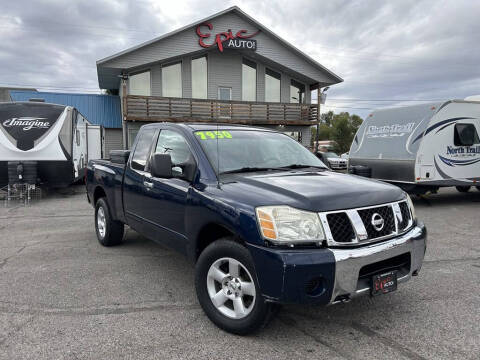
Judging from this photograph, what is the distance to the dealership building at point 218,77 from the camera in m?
18.6

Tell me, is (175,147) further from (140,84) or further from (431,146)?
(140,84)

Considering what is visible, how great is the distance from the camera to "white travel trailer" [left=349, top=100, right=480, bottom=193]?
9.35m

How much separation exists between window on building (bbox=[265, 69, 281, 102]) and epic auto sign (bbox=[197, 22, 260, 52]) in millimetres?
2296

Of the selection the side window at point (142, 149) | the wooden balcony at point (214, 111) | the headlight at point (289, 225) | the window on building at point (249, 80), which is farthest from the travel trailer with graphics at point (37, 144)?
the window on building at point (249, 80)

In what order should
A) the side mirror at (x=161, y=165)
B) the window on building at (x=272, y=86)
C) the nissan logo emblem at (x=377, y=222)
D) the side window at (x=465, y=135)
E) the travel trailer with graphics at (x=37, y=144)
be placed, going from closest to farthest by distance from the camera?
the nissan logo emblem at (x=377, y=222) < the side mirror at (x=161, y=165) < the side window at (x=465, y=135) < the travel trailer with graphics at (x=37, y=144) < the window on building at (x=272, y=86)

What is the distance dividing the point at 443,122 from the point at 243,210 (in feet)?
28.4

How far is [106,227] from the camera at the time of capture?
5574 millimetres

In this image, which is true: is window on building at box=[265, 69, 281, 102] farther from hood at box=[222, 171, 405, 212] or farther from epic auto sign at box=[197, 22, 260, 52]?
hood at box=[222, 171, 405, 212]

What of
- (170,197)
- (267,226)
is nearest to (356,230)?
(267,226)

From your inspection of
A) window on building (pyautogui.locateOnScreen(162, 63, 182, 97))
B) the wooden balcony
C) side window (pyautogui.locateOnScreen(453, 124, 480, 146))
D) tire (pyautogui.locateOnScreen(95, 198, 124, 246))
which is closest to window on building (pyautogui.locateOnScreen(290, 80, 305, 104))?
the wooden balcony

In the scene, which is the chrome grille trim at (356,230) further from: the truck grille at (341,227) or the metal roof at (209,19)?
the metal roof at (209,19)

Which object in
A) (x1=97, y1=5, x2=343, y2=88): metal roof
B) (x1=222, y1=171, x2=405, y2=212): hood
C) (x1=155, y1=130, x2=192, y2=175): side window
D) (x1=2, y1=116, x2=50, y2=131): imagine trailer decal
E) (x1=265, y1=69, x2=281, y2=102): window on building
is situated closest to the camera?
(x1=222, y1=171, x2=405, y2=212): hood

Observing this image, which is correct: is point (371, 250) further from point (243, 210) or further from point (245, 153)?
point (245, 153)

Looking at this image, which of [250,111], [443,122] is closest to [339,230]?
[443,122]
